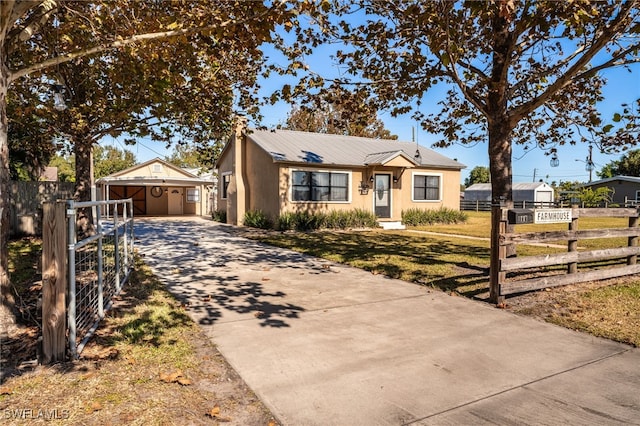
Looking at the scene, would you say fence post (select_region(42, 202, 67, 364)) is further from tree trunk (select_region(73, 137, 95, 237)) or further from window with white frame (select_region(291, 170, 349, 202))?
window with white frame (select_region(291, 170, 349, 202))

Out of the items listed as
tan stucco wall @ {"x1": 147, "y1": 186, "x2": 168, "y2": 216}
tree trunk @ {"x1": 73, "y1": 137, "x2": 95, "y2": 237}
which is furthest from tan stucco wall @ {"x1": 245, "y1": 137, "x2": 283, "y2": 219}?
tan stucco wall @ {"x1": 147, "y1": 186, "x2": 168, "y2": 216}

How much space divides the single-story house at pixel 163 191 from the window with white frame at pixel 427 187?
14914 mm

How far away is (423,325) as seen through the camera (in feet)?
17.0

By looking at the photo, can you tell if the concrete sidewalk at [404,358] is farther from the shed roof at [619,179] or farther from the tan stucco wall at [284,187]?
the shed roof at [619,179]

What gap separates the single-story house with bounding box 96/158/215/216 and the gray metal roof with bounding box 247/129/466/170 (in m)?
10.3

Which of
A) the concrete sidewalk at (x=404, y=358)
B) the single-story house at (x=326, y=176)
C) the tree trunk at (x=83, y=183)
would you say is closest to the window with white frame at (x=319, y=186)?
the single-story house at (x=326, y=176)

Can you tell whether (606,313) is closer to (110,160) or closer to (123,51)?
(123,51)

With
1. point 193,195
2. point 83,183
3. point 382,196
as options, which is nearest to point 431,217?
point 382,196

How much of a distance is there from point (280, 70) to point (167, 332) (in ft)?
18.1

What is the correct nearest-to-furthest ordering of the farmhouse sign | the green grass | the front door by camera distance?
the green grass, the farmhouse sign, the front door

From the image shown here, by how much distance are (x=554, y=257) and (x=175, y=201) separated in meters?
30.1

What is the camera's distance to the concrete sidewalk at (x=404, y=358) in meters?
3.14

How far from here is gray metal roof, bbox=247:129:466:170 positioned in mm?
19016

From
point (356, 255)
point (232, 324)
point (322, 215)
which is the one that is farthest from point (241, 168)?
point (232, 324)
